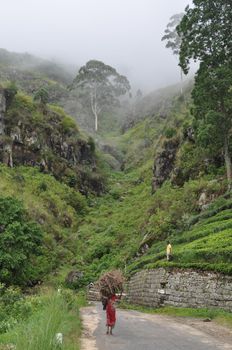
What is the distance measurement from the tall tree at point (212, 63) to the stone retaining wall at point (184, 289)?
953cm

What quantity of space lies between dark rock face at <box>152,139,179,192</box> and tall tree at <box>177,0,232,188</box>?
51.1 feet

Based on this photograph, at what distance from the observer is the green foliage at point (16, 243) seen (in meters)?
29.0

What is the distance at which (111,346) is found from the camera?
11867mm

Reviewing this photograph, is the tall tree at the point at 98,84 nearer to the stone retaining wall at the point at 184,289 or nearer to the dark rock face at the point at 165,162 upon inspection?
the dark rock face at the point at 165,162

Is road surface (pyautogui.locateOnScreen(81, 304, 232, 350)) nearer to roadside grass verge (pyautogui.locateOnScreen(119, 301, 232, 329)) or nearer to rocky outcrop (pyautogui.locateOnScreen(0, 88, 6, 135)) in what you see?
roadside grass verge (pyautogui.locateOnScreen(119, 301, 232, 329))

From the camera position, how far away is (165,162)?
48.0 meters

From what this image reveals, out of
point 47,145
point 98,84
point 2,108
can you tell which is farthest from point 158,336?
point 98,84

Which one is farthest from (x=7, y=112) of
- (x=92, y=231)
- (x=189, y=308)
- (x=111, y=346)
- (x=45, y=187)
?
(x=111, y=346)

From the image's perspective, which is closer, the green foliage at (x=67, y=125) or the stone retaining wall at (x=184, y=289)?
the stone retaining wall at (x=184, y=289)

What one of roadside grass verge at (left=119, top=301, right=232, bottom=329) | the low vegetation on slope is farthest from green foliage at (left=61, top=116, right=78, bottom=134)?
roadside grass verge at (left=119, top=301, right=232, bottom=329)

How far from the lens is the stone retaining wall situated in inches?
685

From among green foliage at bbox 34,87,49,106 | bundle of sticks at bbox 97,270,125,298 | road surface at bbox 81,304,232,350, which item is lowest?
road surface at bbox 81,304,232,350

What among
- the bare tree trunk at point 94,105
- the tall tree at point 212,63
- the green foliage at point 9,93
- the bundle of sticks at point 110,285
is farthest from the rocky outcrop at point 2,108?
the bundle of sticks at point 110,285

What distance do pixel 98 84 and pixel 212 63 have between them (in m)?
49.8
